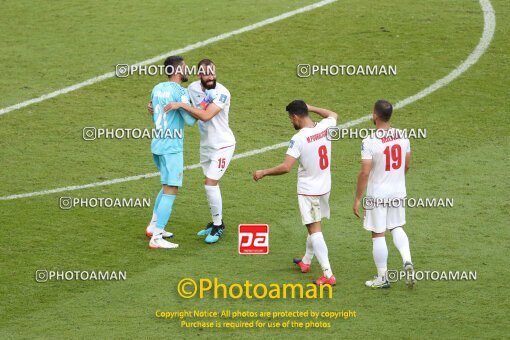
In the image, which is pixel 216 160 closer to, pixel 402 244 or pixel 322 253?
pixel 322 253

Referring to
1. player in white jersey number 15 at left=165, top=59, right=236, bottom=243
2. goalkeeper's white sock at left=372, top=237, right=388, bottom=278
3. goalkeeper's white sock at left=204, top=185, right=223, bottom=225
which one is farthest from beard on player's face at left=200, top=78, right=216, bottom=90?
goalkeeper's white sock at left=372, top=237, right=388, bottom=278

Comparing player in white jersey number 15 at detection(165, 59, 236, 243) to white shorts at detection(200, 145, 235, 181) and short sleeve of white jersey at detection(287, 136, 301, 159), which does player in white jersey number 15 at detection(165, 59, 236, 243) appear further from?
short sleeve of white jersey at detection(287, 136, 301, 159)

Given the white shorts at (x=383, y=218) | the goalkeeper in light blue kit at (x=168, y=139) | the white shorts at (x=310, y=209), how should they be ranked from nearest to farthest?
the white shorts at (x=383, y=218), the white shorts at (x=310, y=209), the goalkeeper in light blue kit at (x=168, y=139)

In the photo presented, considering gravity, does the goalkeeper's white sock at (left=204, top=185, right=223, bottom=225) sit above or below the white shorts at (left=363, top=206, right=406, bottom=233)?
above

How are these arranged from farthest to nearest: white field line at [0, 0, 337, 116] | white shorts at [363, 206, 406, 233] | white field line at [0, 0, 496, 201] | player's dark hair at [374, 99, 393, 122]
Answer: white field line at [0, 0, 337, 116], white field line at [0, 0, 496, 201], white shorts at [363, 206, 406, 233], player's dark hair at [374, 99, 393, 122]

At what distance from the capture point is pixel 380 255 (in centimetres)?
1158

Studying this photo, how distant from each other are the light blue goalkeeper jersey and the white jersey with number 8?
2499 millimetres

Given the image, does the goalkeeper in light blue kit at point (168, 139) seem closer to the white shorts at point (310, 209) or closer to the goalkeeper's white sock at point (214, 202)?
the goalkeeper's white sock at point (214, 202)

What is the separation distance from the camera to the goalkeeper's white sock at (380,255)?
11578 mm

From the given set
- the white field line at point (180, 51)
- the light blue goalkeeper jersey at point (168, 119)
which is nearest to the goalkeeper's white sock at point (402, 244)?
the light blue goalkeeper jersey at point (168, 119)

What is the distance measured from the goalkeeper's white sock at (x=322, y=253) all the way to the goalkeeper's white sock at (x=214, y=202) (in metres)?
1.82

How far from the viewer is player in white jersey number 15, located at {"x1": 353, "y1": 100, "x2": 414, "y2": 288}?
11.5m

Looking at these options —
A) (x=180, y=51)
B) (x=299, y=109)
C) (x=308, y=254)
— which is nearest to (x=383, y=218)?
(x=308, y=254)

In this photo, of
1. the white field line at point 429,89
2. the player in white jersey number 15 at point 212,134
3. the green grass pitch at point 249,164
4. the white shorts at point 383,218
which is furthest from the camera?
the white field line at point 429,89
